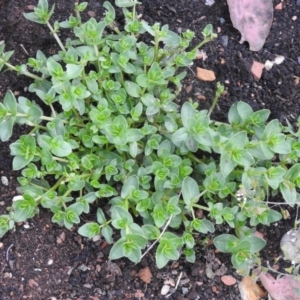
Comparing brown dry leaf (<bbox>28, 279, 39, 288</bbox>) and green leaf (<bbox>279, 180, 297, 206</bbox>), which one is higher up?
green leaf (<bbox>279, 180, 297, 206</bbox>)

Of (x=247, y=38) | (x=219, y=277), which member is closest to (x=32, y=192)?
(x=219, y=277)

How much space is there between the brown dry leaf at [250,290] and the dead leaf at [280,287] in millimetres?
29

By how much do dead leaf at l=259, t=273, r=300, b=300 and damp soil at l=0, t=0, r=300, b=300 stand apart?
7cm

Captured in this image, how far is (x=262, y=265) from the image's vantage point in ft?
6.88

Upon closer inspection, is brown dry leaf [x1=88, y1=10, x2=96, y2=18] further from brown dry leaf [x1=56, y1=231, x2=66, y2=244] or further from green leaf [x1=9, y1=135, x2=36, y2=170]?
brown dry leaf [x1=56, y1=231, x2=66, y2=244]

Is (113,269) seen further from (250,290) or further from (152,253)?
(250,290)

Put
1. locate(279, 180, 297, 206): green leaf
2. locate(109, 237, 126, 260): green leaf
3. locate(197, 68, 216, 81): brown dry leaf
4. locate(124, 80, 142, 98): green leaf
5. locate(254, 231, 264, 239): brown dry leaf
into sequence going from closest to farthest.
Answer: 1. locate(109, 237, 126, 260): green leaf
2. locate(279, 180, 297, 206): green leaf
3. locate(124, 80, 142, 98): green leaf
4. locate(254, 231, 264, 239): brown dry leaf
5. locate(197, 68, 216, 81): brown dry leaf

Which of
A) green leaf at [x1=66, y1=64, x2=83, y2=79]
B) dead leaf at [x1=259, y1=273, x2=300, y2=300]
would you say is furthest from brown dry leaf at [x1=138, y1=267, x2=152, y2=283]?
green leaf at [x1=66, y1=64, x2=83, y2=79]

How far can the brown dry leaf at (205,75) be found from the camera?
7.39 ft

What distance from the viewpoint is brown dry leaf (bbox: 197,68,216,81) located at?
7.39 feet

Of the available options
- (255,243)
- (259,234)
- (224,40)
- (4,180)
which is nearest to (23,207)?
(4,180)

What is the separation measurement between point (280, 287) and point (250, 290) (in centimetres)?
11

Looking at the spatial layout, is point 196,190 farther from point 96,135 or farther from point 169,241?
point 96,135

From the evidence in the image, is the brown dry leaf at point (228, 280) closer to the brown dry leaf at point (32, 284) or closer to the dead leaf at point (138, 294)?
the dead leaf at point (138, 294)
